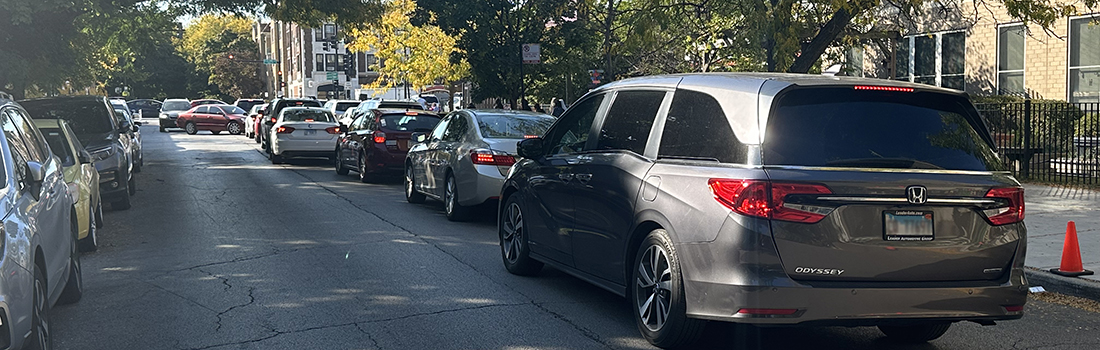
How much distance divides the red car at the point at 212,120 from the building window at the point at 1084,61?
34243 millimetres

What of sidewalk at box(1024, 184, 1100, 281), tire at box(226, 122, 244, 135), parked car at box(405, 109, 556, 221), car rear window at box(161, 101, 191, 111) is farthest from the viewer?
car rear window at box(161, 101, 191, 111)

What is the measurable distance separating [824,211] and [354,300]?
3695 mm

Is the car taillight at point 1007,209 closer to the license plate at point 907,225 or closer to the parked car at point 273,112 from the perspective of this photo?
the license plate at point 907,225

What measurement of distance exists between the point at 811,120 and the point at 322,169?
1871 centimetres

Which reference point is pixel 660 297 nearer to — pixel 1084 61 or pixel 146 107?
pixel 1084 61

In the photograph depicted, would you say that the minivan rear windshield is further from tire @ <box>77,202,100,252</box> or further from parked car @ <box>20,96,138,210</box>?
parked car @ <box>20,96,138,210</box>

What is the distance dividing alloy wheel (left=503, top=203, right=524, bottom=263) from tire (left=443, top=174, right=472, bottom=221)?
379 cm

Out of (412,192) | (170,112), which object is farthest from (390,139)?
(170,112)

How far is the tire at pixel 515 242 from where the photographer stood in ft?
28.1

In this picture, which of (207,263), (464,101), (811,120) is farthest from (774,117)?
(464,101)

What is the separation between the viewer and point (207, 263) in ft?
31.8

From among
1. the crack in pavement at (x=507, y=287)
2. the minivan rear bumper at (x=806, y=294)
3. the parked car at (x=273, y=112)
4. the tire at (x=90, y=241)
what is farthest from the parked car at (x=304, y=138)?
the minivan rear bumper at (x=806, y=294)

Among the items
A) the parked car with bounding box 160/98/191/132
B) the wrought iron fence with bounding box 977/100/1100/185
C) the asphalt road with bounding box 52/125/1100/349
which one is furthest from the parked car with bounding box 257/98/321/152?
the wrought iron fence with bounding box 977/100/1100/185

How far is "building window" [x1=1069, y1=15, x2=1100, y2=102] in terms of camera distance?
23016 mm
